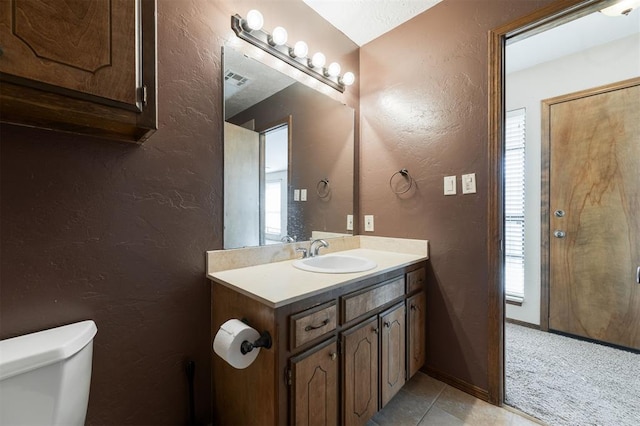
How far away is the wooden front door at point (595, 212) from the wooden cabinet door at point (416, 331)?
147 cm

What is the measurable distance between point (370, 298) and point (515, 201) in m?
2.07

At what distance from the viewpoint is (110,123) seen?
0.89 m

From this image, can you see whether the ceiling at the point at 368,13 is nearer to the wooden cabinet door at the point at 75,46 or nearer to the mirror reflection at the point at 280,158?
the mirror reflection at the point at 280,158

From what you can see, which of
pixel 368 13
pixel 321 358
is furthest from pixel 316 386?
pixel 368 13

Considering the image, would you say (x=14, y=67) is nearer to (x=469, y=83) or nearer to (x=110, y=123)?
(x=110, y=123)

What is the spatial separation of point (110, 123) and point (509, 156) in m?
2.99

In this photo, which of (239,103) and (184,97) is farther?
(239,103)

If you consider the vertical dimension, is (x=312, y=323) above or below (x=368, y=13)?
below

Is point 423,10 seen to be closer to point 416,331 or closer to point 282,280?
point 282,280

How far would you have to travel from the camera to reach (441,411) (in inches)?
56.6

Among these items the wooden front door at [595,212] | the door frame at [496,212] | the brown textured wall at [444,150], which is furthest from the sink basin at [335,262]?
the wooden front door at [595,212]

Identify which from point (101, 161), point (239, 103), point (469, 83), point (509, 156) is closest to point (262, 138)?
point (239, 103)

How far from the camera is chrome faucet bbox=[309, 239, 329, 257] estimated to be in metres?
1.73

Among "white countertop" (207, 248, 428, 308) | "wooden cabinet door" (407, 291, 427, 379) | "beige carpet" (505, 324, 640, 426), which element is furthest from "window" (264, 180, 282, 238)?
"beige carpet" (505, 324, 640, 426)
